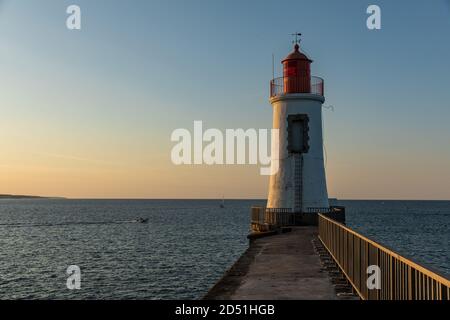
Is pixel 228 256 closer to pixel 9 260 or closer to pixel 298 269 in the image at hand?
pixel 9 260

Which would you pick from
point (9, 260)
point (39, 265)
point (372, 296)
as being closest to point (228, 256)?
point (39, 265)

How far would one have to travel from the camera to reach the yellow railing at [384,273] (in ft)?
18.1

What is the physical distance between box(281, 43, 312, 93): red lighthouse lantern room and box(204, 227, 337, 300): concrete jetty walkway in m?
11.9

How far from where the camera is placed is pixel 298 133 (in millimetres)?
28047

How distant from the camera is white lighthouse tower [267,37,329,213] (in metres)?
27.8

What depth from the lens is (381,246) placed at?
7.89 metres

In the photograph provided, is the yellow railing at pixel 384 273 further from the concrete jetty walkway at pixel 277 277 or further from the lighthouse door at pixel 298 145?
the lighthouse door at pixel 298 145

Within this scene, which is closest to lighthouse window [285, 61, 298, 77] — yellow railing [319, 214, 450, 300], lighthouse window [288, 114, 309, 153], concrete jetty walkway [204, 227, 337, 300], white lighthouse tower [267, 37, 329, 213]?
white lighthouse tower [267, 37, 329, 213]

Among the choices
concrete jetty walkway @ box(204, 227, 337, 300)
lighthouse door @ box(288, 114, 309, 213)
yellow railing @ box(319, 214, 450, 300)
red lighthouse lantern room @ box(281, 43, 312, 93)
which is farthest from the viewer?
red lighthouse lantern room @ box(281, 43, 312, 93)

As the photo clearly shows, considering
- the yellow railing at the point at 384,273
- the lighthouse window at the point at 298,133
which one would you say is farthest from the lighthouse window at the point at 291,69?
the yellow railing at the point at 384,273

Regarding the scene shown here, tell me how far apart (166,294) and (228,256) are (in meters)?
15.1

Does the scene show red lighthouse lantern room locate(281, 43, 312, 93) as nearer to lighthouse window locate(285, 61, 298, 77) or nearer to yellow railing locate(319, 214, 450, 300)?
lighthouse window locate(285, 61, 298, 77)
